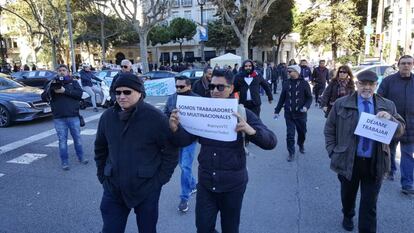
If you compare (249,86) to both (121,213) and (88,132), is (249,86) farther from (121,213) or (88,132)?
(121,213)

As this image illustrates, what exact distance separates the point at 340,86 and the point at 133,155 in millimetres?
5080

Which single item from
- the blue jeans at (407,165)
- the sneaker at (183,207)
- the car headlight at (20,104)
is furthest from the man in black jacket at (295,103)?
the car headlight at (20,104)

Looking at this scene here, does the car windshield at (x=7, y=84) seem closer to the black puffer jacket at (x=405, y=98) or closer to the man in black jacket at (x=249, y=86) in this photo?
the man in black jacket at (x=249, y=86)

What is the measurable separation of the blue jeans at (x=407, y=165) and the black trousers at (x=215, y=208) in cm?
316

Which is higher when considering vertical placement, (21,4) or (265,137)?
(21,4)

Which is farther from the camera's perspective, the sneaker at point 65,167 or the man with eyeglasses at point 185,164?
the sneaker at point 65,167

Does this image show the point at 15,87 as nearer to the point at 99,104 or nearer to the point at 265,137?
the point at 99,104

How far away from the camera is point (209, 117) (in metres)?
2.74

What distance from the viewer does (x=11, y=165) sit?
275 inches

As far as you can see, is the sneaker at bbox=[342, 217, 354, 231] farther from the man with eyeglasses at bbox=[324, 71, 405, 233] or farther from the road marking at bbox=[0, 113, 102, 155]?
the road marking at bbox=[0, 113, 102, 155]

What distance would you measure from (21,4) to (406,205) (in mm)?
42523

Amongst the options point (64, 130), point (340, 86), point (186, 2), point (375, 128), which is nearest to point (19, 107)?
point (64, 130)

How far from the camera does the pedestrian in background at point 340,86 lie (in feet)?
20.9

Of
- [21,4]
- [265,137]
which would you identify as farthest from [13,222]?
[21,4]
